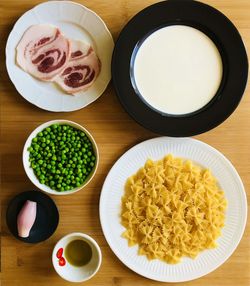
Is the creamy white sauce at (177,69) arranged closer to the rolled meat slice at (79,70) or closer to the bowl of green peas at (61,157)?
the rolled meat slice at (79,70)

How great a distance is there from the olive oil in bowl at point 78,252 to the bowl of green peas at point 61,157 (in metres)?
0.19

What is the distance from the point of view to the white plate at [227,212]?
1.58 metres

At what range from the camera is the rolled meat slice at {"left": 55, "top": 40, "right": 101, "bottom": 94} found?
157 centimetres

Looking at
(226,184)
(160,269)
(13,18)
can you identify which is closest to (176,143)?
(226,184)

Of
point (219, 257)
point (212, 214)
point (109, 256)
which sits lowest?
point (109, 256)

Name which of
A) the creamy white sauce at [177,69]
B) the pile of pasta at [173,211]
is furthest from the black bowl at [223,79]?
the pile of pasta at [173,211]

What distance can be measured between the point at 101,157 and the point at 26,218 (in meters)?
0.35

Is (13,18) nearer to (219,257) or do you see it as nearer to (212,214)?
Result: (212,214)

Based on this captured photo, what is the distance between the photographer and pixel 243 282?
162cm

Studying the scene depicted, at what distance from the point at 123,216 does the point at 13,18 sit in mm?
836

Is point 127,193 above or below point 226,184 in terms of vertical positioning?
below

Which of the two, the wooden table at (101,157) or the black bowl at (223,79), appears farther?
the wooden table at (101,157)

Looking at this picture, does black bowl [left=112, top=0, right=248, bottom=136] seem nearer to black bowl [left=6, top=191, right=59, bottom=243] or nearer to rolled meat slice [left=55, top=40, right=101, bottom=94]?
rolled meat slice [left=55, top=40, right=101, bottom=94]

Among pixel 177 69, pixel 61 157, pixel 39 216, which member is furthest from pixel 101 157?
pixel 177 69
